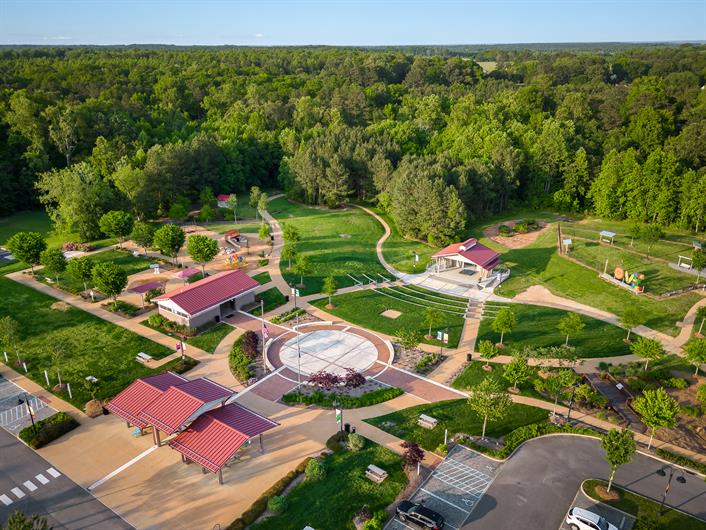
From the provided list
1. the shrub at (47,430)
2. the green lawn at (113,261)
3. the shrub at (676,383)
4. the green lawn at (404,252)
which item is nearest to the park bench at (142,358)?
the shrub at (47,430)

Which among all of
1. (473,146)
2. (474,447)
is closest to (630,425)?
(474,447)

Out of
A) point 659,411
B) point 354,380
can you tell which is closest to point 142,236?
point 354,380

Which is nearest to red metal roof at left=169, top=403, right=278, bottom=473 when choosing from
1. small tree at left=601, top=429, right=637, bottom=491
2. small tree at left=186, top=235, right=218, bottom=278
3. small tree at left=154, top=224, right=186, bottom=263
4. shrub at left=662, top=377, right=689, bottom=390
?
small tree at left=601, top=429, right=637, bottom=491

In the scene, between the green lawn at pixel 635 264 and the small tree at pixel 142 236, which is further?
the small tree at pixel 142 236

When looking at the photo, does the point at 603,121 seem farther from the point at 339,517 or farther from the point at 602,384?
the point at 339,517

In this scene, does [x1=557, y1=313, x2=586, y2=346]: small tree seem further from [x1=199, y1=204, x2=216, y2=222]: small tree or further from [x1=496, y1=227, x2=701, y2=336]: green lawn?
[x1=199, y1=204, x2=216, y2=222]: small tree

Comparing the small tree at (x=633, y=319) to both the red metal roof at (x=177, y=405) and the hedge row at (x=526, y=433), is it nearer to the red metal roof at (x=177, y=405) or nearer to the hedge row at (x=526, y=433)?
the hedge row at (x=526, y=433)

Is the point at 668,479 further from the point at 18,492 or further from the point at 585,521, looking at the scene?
the point at 18,492
